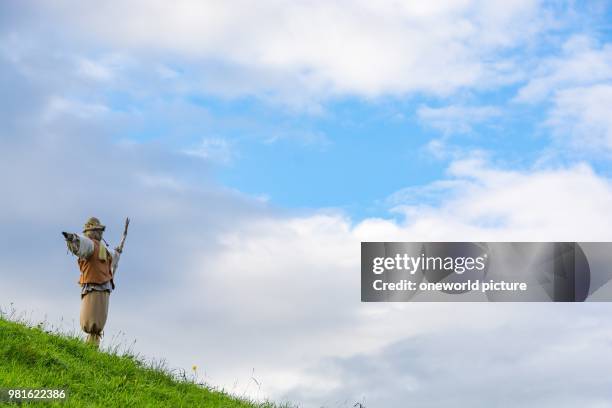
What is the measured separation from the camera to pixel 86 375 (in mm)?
14414

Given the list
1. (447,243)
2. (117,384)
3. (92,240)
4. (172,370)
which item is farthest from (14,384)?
(447,243)

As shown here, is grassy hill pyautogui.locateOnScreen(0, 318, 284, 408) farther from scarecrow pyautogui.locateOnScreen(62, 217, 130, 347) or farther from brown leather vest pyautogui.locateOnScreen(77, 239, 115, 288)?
brown leather vest pyautogui.locateOnScreen(77, 239, 115, 288)

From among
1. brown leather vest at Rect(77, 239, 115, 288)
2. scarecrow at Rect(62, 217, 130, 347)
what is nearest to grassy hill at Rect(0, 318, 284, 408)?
scarecrow at Rect(62, 217, 130, 347)

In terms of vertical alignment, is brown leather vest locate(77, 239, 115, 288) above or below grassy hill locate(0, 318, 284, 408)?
above

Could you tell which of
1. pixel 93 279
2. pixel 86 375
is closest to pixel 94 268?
pixel 93 279

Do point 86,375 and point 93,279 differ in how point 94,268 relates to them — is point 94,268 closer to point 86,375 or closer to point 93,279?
point 93,279

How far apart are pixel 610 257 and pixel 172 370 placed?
48.6 ft

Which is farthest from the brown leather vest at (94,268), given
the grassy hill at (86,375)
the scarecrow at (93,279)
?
the grassy hill at (86,375)

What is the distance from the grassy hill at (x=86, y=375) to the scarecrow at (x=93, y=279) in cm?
87

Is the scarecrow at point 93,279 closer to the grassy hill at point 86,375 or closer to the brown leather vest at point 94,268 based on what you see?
the brown leather vest at point 94,268

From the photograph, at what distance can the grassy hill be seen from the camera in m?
13.6

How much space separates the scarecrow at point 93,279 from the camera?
17219 mm

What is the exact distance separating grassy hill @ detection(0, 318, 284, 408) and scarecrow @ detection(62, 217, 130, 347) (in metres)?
0.87

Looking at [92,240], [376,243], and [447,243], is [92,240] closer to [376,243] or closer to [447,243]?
[376,243]
